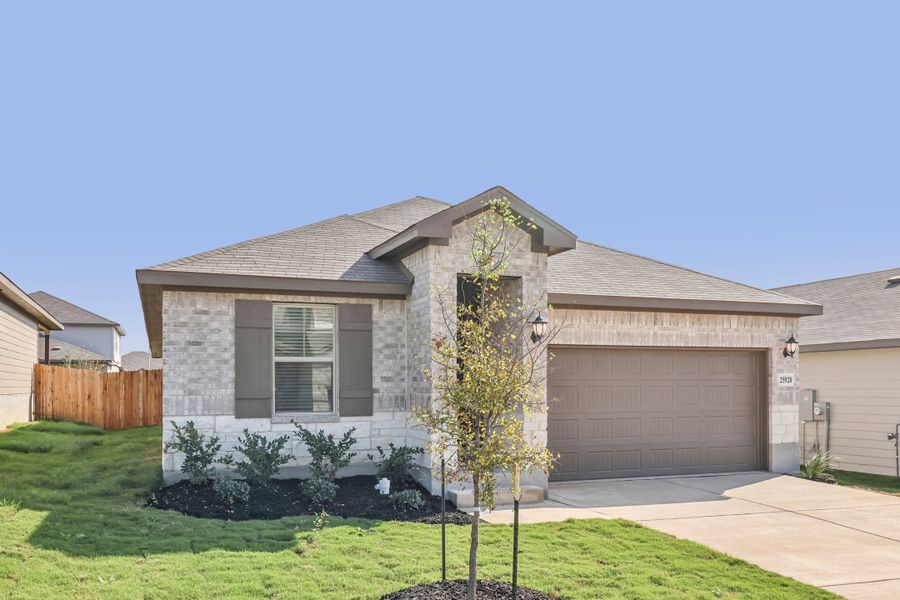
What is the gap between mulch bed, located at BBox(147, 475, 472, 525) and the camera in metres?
8.60

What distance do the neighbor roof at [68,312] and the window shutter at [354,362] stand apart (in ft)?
109

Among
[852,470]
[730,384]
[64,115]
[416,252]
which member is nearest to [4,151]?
[64,115]

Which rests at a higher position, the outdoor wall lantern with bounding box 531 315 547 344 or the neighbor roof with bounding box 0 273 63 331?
the neighbor roof with bounding box 0 273 63 331

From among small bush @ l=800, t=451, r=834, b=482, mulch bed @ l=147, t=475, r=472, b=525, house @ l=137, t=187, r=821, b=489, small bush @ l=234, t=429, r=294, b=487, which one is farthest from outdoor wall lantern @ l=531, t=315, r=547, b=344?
small bush @ l=800, t=451, r=834, b=482

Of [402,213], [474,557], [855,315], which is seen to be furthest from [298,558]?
[855,315]

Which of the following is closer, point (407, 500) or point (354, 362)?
point (407, 500)

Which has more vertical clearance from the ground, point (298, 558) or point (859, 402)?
point (859, 402)

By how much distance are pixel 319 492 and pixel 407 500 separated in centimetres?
114

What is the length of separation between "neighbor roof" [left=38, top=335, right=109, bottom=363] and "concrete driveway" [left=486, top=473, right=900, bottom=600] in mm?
30588

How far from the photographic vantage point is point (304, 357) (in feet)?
35.3

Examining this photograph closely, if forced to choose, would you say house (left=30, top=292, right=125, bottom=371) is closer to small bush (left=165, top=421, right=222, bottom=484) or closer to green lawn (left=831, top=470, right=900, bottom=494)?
small bush (left=165, top=421, right=222, bottom=484)

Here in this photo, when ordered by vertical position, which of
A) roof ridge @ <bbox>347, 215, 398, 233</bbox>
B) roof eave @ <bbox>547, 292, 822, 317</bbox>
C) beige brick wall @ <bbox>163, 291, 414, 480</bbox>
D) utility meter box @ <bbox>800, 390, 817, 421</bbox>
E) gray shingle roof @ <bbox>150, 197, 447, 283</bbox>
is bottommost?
utility meter box @ <bbox>800, 390, 817, 421</bbox>

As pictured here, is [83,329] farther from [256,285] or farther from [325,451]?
[325,451]

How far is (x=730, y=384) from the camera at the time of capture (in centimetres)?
1297
